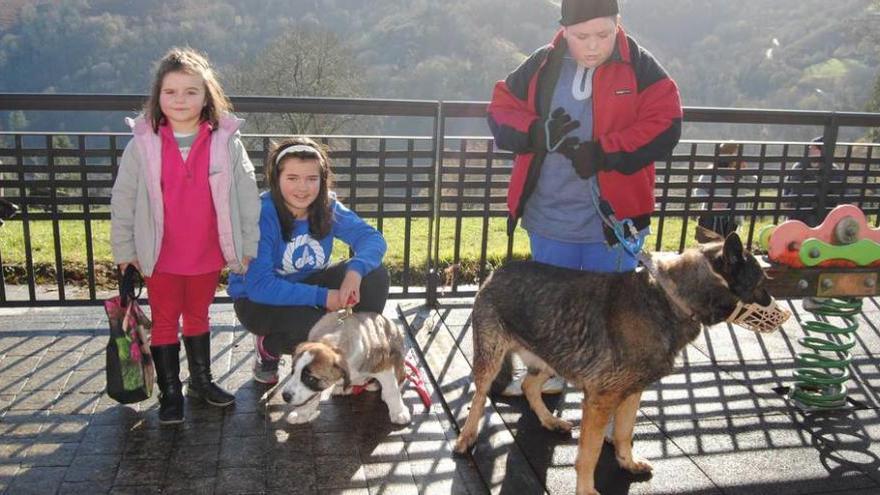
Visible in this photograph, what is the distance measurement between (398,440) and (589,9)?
8.30ft

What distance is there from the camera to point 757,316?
10.7 feet

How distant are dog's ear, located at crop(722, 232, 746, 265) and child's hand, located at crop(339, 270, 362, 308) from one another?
2150 mm

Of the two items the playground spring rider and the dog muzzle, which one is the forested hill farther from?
the dog muzzle

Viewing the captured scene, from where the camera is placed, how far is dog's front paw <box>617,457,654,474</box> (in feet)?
12.4

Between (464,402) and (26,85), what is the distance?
180 ft

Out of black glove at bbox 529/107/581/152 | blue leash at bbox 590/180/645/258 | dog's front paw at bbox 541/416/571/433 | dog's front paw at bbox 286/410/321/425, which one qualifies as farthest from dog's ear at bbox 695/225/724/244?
dog's front paw at bbox 286/410/321/425

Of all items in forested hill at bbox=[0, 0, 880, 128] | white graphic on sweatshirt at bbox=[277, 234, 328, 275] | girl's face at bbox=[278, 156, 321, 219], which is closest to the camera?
girl's face at bbox=[278, 156, 321, 219]

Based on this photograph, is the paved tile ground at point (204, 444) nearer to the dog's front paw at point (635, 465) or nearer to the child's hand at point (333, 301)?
the child's hand at point (333, 301)

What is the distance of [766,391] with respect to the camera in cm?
484

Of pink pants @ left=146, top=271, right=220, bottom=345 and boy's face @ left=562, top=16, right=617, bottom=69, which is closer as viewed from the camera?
boy's face @ left=562, top=16, right=617, bottom=69

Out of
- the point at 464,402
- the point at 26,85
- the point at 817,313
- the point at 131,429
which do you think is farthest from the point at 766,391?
the point at 26,85

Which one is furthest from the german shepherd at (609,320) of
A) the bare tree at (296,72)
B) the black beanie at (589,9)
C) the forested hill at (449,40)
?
the forested hill at (449,40)

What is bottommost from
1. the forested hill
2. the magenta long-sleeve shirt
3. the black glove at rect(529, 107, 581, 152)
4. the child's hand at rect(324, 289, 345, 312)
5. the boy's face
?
the child's hand at rect(324, 289, 345, 312)

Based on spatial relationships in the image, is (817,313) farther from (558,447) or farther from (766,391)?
(558,447)
